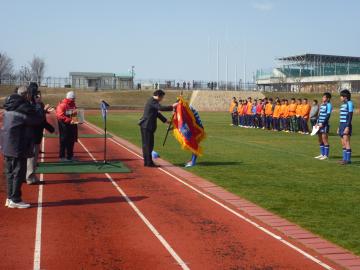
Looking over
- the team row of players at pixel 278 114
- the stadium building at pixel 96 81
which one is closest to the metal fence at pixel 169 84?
the stadium building at pixel 96 81

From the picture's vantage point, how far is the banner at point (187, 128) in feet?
43.9

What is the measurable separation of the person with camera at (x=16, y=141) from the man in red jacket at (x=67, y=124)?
222 inches

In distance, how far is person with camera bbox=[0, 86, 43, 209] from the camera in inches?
316

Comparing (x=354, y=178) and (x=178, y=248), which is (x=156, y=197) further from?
(x=354, y=178)

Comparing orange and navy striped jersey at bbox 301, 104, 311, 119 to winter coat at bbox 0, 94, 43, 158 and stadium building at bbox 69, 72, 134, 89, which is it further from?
stadium building at bbox 69, 72, 134, 89

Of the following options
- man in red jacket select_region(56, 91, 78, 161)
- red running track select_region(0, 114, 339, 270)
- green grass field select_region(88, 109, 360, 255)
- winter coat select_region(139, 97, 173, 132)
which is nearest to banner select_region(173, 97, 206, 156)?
winter coat select_region(139, 97, 173, 132)

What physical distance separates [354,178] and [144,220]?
224 inches

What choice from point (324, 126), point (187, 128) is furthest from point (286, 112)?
point (187, 128)

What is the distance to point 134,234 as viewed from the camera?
669cm

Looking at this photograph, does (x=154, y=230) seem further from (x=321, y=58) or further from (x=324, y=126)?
(x=321, y=58)

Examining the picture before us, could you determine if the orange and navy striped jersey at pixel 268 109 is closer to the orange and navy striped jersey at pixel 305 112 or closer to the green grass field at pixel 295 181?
the orange and navy striped jersey at pixel 305 112

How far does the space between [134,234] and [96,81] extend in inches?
3273

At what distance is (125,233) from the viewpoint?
6.73 meters

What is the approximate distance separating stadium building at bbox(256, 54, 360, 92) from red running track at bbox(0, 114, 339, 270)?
79788mm
